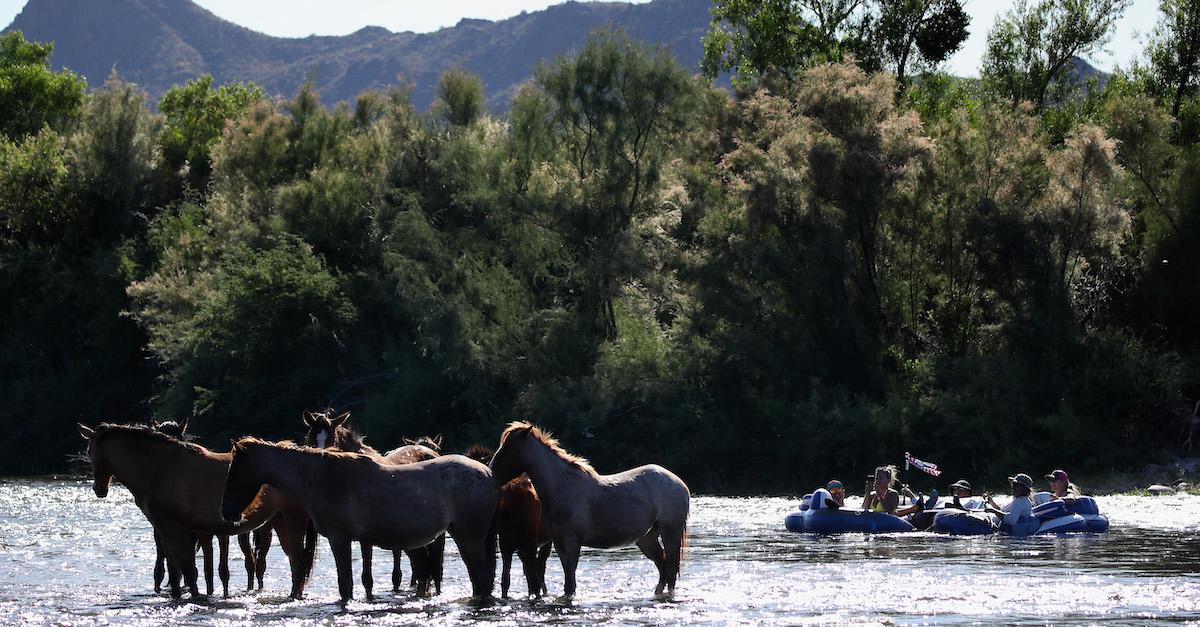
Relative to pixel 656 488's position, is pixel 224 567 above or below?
below

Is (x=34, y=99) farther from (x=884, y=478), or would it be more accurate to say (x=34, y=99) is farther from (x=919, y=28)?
(x=884, y=478)

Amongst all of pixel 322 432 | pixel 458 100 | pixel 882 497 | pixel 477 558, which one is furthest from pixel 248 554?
pixel 458 100

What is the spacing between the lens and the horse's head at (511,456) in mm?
16359

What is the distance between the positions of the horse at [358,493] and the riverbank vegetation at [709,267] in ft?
77.5

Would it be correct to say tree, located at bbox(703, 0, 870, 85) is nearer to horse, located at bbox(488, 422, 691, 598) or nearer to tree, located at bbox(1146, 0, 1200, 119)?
tree, located at bbox(1146, 0, 1200, 119)

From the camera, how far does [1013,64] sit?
53.9 metres

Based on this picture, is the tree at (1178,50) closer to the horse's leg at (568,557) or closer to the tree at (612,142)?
the tree at (612,142)

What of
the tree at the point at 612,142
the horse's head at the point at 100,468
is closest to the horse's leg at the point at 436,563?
the horse's head at the point at 100,468

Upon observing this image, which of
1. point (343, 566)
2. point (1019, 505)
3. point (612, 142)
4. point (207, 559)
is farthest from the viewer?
point (612, 142)

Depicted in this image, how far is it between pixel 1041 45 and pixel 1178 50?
5775mm

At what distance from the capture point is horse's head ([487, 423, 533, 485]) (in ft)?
53.7

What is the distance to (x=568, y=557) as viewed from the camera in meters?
16.5

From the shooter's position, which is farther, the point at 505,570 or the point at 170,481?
the point at 170,481

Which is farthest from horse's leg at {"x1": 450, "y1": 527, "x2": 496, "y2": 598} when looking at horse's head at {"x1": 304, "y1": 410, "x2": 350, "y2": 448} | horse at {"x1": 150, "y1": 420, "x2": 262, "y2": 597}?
horse at {"x1": 150, "y1": 420, "x2": 262, "y2": 597}
